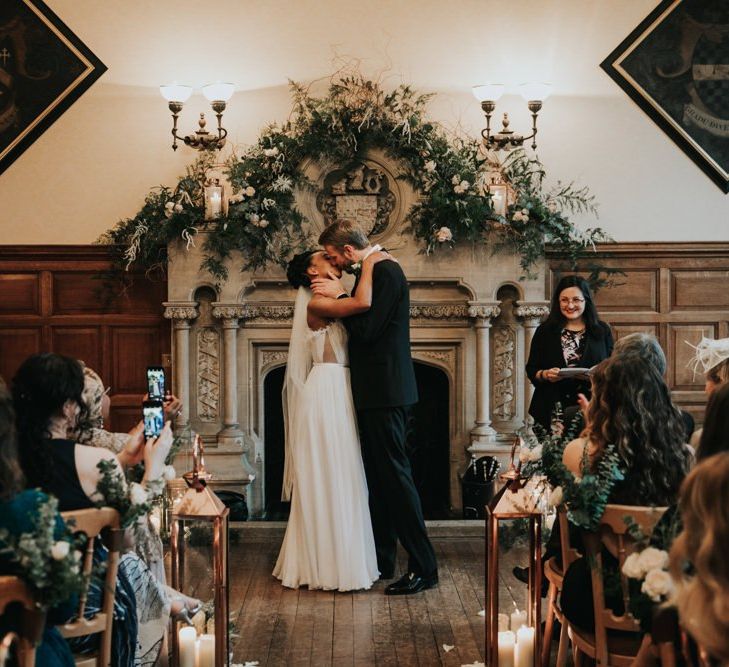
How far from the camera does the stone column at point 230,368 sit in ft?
22.4

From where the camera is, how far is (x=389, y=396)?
4.93 meters

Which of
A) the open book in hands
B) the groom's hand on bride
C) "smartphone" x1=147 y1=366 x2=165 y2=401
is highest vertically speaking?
the groom's hand on bride

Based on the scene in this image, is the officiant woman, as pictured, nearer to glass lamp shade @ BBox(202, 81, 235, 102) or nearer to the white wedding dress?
the white wedding dress

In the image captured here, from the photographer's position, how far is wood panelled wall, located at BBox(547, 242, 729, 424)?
7.07 m

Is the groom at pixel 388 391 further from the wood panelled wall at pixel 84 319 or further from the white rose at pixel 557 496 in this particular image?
the wood panelled wall at pixel 84 319

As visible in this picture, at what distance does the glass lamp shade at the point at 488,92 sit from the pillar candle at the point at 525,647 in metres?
3.92

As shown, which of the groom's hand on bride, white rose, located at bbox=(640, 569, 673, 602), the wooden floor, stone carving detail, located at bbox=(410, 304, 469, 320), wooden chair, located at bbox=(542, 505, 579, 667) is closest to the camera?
white rose, located at bbox=(640, 569, 673, 602)

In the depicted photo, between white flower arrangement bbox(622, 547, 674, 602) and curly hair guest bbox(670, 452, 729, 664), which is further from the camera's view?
white flower arrangement bbox(622, 547, 674, 602)

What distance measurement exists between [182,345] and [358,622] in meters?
2.89

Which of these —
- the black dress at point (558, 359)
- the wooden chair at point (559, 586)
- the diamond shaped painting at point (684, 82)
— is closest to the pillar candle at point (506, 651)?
the wooden chair at point (559, 586)

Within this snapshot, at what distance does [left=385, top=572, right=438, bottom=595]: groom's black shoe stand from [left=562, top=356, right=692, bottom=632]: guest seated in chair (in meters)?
1.77

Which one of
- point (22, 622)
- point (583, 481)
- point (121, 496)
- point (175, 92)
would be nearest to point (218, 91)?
point (175, 92)

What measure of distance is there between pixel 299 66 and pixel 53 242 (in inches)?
81.6

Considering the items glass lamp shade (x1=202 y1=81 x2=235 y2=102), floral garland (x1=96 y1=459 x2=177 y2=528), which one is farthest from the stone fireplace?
floral garland (x1=96 y1=459 x2=177 y2=528)
